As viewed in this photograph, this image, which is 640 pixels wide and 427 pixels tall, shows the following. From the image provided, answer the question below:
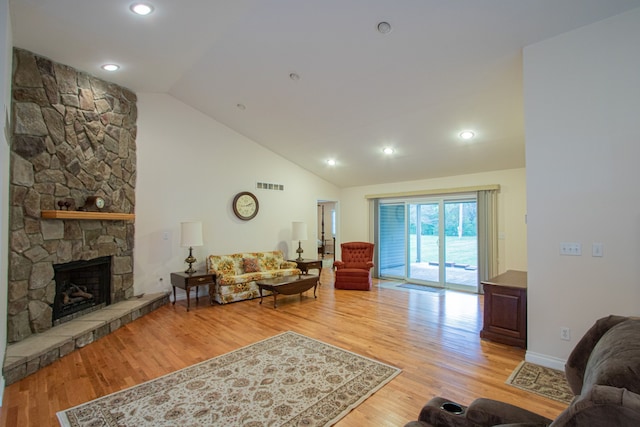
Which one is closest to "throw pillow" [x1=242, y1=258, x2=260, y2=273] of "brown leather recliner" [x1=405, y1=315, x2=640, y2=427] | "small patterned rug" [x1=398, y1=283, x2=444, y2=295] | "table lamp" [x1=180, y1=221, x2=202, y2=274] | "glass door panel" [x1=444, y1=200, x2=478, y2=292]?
"table lamp" [x1=180, y1=221, x2=202, y2=274]

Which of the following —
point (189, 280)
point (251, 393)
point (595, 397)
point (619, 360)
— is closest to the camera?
point (595, 397)

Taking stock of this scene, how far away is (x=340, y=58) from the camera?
371cm

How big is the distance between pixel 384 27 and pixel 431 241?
4817 millimetres

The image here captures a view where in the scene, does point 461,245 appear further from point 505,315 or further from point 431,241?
point 505,315

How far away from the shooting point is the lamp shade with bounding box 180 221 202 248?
5.20 m

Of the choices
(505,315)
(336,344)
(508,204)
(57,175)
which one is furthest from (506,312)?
(57,175)

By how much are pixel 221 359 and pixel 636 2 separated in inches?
187

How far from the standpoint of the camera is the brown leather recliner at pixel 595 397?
2.47ft

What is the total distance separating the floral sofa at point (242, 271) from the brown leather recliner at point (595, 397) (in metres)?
4.38

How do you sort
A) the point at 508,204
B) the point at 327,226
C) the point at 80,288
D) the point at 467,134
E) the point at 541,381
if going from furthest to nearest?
the point at 327,226 < the point at 508,204 < the point at 467,134 < the point at 80,288 < the point at 541,381

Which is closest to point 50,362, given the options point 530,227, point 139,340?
point 139,340

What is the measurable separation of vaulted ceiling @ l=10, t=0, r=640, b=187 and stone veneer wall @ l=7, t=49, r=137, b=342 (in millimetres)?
339

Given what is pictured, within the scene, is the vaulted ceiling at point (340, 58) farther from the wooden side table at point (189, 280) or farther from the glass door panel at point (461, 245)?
the wooden side table at point (189, 280)

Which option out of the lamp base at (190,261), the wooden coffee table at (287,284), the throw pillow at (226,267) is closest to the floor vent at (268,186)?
the throw pillow at (226,267)
